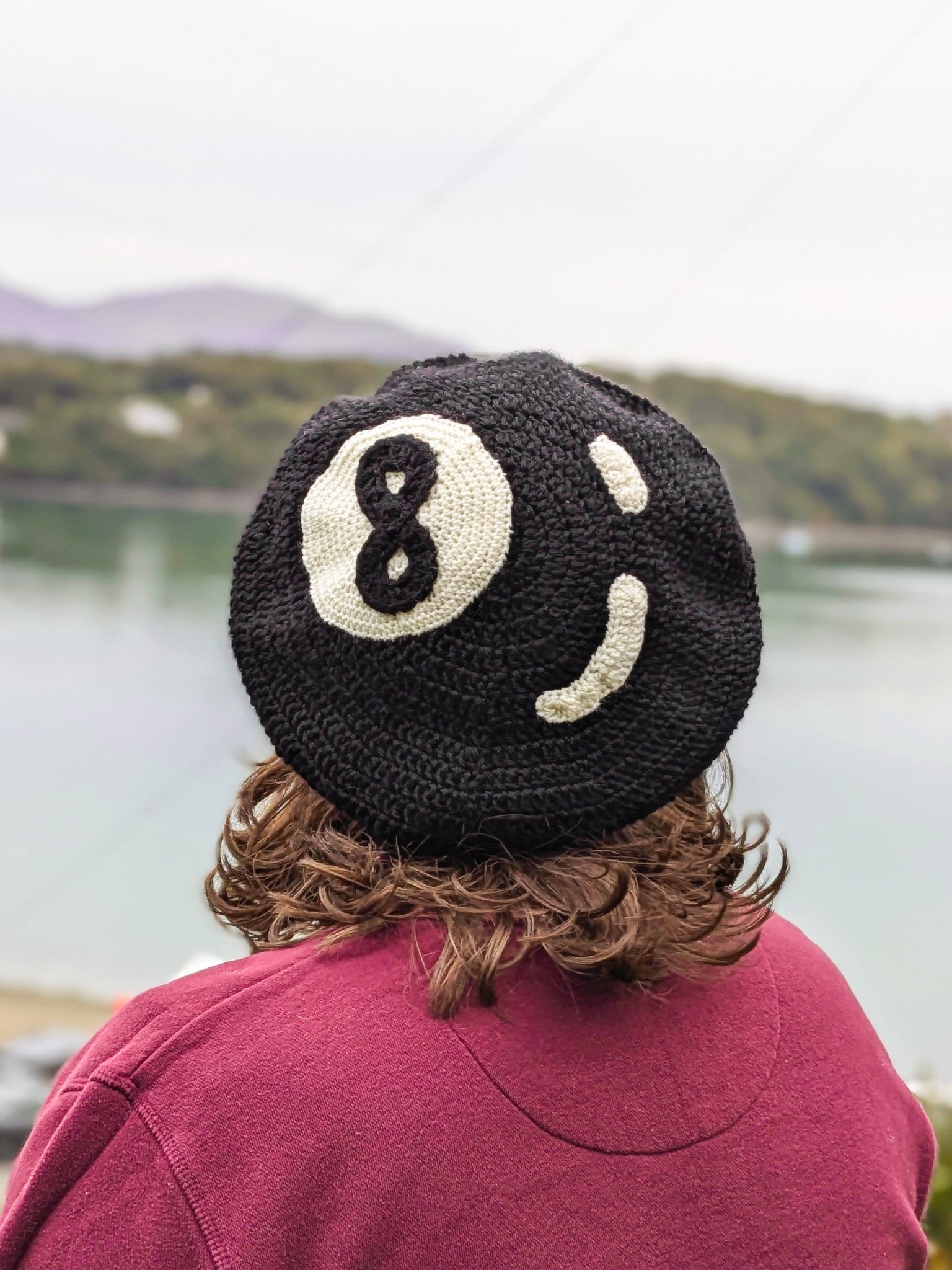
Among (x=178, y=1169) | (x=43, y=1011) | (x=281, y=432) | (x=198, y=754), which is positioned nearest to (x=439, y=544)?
(x=178, y=1169)

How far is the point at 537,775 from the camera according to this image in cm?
54

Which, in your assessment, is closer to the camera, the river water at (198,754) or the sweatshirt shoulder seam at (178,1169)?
the sweatshirt shoulder seam at (178,1169)

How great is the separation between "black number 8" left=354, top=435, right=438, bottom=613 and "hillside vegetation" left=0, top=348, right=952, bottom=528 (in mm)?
2417

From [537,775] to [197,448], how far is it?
3.01 meters

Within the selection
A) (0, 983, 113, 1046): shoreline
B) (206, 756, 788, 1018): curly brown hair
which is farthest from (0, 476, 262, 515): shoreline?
(206, 756, 788, 1018): curly brown hair

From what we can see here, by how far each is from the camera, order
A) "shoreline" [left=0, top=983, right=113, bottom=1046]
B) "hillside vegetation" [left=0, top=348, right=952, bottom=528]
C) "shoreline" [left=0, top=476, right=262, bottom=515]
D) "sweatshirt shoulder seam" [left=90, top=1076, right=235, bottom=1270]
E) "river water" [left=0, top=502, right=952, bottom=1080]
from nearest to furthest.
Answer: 1. "sweatshirt shoulder seam" [left=90, top=1076, right=235, bottom=1270]
2. "river water" [left=0, top=502, right=952, bottom=1080]
3. "hillside vegetation" [left=0, top=348, right=952, bottom=528]
4. "shoreline" [left=0, top=983, right=113, bottom=1046]
5. "shoreline" [left=0, top=476, right=262, bottom=515]

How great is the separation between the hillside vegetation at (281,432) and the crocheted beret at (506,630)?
7.85ft

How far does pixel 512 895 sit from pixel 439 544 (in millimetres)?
172

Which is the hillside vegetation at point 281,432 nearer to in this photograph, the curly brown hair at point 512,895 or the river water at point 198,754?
the river water at point 198,754

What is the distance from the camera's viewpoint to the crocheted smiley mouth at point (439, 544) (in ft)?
1.77

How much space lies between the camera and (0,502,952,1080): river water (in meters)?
2.68

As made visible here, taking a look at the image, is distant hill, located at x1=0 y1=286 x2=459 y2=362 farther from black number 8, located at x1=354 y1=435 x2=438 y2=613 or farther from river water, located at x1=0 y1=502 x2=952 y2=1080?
black number 8, located at x1=354 y1=435 x2=438 y2=613

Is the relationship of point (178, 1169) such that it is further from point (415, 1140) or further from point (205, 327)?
point (205, 327)

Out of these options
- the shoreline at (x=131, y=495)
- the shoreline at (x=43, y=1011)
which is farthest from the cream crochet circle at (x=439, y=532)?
the shoreline at (x=43, y=1011)
